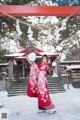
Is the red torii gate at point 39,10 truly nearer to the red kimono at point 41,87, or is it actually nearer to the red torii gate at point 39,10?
the red torii gate at point 39,10

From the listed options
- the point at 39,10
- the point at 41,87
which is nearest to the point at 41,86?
the point at 41,87

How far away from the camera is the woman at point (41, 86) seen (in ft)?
23.8

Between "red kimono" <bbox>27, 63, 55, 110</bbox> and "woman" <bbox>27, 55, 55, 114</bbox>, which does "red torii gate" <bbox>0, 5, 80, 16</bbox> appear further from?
"red kimono" <bbox>27, 63, 55, 110</bbox>

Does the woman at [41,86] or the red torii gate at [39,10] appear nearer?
the red torii gate at [39,10]

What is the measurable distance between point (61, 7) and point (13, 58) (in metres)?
15.2

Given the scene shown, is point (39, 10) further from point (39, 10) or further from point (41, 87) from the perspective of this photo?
point (41, 87)

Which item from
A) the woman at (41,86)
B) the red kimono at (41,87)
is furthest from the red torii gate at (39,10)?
the red kimono at (41,87)

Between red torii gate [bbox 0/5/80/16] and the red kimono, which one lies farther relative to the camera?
the red kimono

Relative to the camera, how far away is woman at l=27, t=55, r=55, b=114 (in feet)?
23.8

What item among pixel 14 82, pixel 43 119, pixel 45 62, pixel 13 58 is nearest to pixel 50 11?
pixel 45 62

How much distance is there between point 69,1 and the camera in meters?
7.17

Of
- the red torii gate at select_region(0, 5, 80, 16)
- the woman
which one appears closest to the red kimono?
the woman

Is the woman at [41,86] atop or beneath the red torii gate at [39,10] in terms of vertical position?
beneath

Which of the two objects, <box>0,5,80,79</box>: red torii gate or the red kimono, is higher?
<box>0,5,80,79</box>: red torii gate
